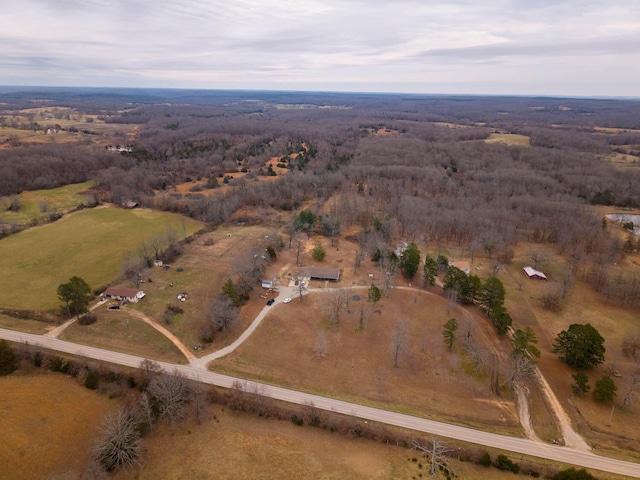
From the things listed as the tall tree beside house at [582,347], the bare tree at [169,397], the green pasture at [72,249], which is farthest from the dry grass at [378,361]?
the green pasture at [72,249]

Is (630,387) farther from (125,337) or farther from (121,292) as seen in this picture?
(121,292)

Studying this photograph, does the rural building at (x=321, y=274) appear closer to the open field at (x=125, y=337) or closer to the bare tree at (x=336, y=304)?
the bare tree at (x=336, y=304)

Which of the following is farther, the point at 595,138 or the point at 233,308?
the point at 595,138

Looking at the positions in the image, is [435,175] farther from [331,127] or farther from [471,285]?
[331,127]

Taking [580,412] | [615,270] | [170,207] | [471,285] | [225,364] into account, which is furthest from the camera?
[170,207]

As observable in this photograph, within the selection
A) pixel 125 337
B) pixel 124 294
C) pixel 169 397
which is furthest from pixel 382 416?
pixel 124 294

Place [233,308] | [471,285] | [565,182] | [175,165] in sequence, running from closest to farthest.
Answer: [233,308], [471,285], [565,182], [175,165]

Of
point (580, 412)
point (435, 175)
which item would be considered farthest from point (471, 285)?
point (435, 175)
